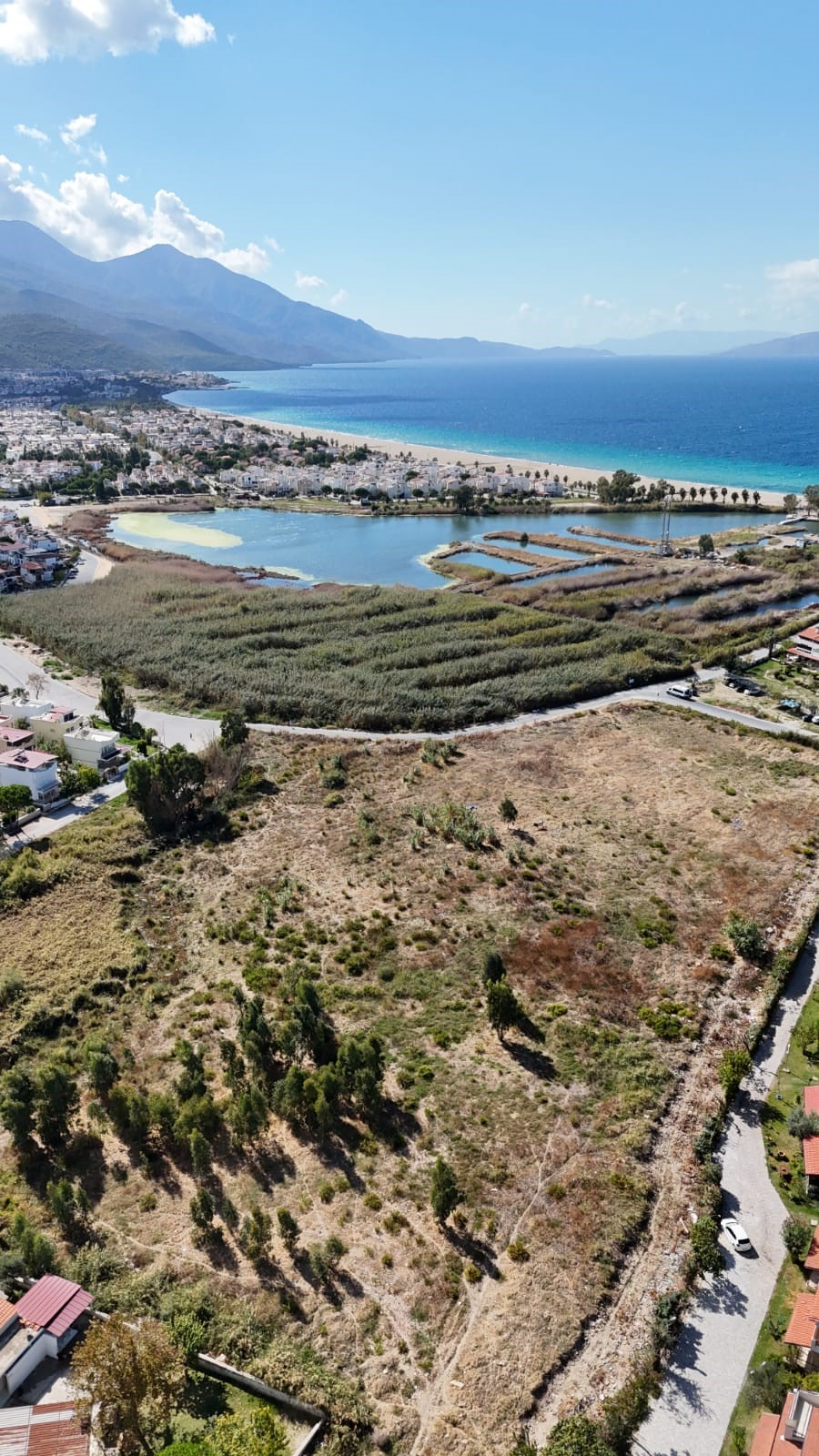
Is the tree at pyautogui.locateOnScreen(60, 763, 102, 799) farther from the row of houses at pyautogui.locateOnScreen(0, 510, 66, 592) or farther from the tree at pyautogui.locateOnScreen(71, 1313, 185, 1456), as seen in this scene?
the row of houses at pyautogui.locateOnScreen(0, 510, 66, 592)

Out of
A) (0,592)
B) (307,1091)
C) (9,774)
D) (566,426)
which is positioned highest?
(566,426)

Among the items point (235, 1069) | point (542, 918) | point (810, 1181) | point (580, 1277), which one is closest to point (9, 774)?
point (235, 1069)

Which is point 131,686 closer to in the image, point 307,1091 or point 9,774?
point 9,774

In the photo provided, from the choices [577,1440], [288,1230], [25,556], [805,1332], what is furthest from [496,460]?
[577,1440]

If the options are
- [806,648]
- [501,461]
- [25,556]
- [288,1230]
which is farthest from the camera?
[501,461]

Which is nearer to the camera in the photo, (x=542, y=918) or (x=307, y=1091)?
(x=307, y=1091)

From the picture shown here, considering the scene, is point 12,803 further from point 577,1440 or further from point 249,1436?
point 577,1440
